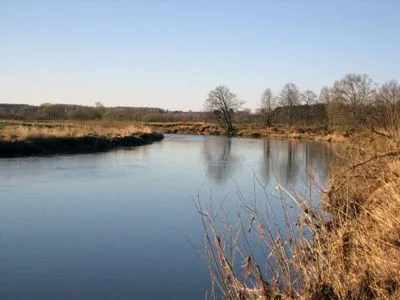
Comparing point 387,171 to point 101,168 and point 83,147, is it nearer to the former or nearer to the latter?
point 101,168

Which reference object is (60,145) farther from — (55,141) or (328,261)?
(328,261)

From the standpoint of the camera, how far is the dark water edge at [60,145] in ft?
67.9

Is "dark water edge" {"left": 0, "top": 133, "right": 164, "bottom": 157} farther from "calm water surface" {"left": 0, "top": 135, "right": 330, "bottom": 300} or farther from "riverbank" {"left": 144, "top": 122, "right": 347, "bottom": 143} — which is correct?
"riverbank" {"left": 144, "top": 122, "right": 347, "bottom": 143}

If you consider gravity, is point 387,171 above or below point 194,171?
above

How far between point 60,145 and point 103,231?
609 inches

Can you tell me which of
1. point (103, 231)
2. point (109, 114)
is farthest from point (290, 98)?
point (103, 231)

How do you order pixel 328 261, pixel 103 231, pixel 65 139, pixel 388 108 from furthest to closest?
pixel 65 139, pixel 103 231, pixel 388 108, pixel 328 261

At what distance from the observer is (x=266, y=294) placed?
4.12 metres

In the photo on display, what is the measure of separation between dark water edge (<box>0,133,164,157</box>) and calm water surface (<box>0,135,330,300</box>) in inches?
132

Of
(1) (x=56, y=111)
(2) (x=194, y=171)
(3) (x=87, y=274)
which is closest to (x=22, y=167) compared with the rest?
(2) (x=194, y=171)

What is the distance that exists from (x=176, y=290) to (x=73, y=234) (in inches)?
121

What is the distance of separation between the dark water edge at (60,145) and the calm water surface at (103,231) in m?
3.34

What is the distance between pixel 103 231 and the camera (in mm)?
8969

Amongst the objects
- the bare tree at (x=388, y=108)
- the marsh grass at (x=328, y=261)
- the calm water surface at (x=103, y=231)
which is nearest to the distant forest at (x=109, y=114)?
the calm water surface at (x=103, y=231)
